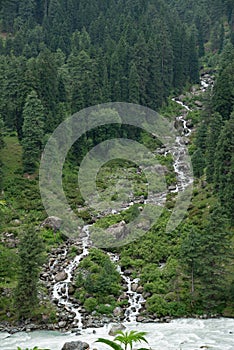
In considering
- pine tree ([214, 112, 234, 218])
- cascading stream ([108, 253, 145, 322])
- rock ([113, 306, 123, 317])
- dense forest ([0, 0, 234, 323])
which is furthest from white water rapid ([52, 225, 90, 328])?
pine tree ([214, 112, 234, 218])

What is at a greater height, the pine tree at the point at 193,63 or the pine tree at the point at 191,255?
the pine tree at the point at 193,63

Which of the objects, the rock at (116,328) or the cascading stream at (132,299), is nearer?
the rock at (116,328)

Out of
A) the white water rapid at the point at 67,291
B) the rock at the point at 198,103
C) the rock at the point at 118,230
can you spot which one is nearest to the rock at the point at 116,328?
the white water rapid at the point at 67,291

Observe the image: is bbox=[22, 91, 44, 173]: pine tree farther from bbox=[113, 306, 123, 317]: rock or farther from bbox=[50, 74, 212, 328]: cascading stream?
bbox=[113, 306, 123, 317]: rock

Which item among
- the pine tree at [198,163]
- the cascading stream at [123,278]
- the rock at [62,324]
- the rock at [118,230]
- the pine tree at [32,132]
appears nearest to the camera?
the rock at [62,324]

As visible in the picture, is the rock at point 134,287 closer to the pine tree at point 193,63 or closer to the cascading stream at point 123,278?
the cascading stream at point 123,278

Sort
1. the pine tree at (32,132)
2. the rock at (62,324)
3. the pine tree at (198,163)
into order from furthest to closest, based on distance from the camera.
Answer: the pine tree at (198,163)
the pine tree at (32,132)
the rock at (62,324)

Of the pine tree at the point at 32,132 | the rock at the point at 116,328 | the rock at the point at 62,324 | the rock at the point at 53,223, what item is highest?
the pine tree at the point at 32,132
